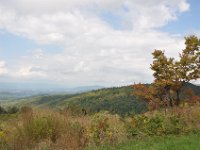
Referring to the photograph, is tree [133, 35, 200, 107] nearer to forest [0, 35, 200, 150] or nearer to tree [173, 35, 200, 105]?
tree [173, 35, 200, 105]

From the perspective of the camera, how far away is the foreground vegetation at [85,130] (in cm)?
1293

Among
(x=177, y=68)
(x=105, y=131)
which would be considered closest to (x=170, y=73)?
(x=177, y=68)

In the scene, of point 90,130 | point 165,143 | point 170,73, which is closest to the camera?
point 165,143

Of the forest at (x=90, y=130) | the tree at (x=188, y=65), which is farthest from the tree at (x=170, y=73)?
the forest at (x=90, y=130)

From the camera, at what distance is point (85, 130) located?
14.2 meters

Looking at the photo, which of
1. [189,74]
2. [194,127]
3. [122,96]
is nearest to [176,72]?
[189,74]

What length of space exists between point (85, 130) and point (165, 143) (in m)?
3.07

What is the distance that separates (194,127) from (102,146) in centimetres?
433

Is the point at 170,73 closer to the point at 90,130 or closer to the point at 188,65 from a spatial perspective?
the point at 188,65

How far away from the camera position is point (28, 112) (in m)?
13.5

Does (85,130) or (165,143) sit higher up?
(85,130)

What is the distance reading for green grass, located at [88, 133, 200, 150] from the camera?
12.1 m

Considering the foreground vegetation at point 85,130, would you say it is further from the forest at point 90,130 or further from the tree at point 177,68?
the tree at point 177,68

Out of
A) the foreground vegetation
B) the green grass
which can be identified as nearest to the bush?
the foreground vegetation
